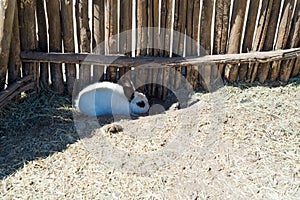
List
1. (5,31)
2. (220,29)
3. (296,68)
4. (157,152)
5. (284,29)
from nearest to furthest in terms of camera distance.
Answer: (157,152) < (5,31) < (220,29) < (284,29) < (296,68)

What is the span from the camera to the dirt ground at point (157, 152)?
9.09 ft

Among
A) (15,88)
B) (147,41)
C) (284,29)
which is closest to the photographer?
(15,88)

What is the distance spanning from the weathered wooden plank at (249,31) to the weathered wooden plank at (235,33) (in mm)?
77

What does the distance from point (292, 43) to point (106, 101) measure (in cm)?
219

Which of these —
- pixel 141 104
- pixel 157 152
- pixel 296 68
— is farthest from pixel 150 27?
pixel 296 68

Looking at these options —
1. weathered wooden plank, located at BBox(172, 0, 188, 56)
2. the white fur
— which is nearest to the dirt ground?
the white fur

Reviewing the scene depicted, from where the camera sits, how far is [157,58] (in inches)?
152

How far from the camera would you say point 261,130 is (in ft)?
11.1

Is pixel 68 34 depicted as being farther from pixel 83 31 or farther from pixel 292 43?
pixel 292 43

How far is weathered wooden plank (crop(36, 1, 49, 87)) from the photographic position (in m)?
3.63

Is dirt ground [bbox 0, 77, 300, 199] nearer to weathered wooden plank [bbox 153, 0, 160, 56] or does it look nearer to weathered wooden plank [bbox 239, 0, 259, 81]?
weathered wooden plank [bbox 239, 0, 259, 81]

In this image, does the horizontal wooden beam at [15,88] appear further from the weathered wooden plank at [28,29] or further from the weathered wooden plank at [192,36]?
the weathered wooden plank at [192,36]

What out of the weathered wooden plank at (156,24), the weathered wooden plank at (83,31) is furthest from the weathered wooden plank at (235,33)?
the weathered wooden plank at (83,31)

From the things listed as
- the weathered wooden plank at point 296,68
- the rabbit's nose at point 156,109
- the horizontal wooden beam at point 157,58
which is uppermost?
the horizontal wooden beam at point 157,58
